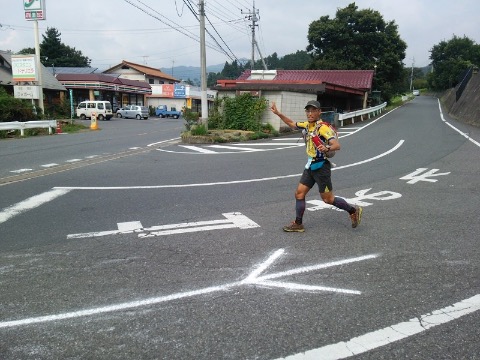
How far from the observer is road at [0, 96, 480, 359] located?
2943mm

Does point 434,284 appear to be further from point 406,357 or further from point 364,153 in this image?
point 364,153

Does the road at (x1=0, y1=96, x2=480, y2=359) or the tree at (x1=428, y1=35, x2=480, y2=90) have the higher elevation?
the tree at (x1=428, y1=35, x2=480, y2=90)

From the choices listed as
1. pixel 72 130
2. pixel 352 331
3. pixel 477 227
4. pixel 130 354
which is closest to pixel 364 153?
pixel 477 227

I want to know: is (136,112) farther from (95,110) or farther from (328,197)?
(328,197)

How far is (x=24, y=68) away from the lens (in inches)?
1076

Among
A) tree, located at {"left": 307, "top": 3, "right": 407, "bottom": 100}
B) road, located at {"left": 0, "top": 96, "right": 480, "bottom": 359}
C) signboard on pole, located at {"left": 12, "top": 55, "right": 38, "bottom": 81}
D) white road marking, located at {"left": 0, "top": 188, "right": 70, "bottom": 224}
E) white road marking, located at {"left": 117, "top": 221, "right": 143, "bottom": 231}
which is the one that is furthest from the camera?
tree, located at {"left": 307, "top": 3, "right": 407, "bottom": 100}

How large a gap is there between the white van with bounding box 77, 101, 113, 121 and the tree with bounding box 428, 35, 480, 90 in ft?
185

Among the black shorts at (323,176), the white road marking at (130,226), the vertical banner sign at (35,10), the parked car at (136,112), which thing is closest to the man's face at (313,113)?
the black shorts at (323,176)

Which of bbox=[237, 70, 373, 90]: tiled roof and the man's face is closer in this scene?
the man's face

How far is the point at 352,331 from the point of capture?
3062mm

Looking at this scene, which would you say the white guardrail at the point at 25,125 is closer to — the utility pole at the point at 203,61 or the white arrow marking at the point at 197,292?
the utility pole at the point at 203,61

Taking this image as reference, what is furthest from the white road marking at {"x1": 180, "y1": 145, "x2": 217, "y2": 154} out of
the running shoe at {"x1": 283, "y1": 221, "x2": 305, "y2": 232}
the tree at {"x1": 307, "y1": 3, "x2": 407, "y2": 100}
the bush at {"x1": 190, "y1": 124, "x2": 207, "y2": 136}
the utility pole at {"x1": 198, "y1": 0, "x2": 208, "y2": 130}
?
the tree at {"x1": 307, "y1": 3, "x2": 407, "y2": 100}

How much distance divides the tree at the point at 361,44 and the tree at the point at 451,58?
83.6 feet

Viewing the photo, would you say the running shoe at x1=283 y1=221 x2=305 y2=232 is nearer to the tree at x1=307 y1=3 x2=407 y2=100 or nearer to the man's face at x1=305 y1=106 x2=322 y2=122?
the man's face at x1=305 y1=106 x2=322 y2=122
